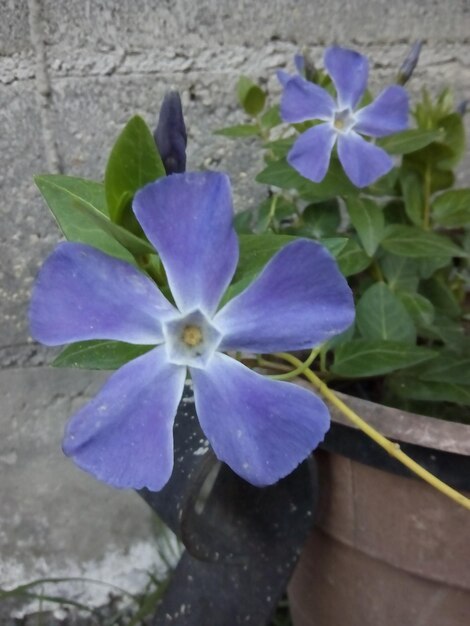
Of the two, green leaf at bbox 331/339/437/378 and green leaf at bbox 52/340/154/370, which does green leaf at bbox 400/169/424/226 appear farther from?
green leaf at bbox 52/340/154/370

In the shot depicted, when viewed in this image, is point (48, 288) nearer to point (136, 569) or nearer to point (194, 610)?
point (194, 610)

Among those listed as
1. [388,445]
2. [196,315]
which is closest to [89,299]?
[196,315]

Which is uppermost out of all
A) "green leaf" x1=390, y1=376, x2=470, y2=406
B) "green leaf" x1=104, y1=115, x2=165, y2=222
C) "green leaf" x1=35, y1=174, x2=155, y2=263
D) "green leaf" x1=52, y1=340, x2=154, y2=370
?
"green leaf" x1=104, y1=115, x2=165, y2=222

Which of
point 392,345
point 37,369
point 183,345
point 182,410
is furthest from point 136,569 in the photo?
point 183,345

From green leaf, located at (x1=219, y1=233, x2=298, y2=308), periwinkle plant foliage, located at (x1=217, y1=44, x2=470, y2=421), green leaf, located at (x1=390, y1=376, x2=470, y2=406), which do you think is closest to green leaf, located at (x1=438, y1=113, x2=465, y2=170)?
periwinkle plant foliage, located at (x1=217, y1=44, x2=470, y2=421)

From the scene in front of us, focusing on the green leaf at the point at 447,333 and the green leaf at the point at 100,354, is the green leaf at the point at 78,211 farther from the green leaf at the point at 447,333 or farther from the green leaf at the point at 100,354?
the green leaf at the point at 447,333

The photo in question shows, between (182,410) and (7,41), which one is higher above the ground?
(7,41)

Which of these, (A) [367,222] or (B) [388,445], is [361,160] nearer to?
(A) [367,222]

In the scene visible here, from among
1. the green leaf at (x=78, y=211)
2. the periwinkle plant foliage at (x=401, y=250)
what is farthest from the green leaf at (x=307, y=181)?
the green leaf at (x=78, y=211)
